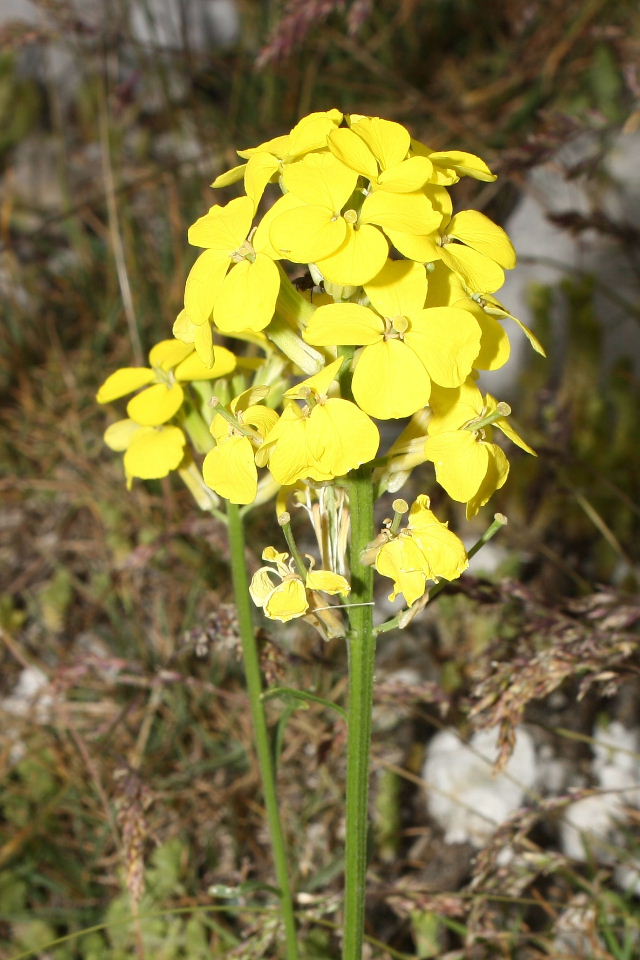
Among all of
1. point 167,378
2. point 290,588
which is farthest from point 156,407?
point 290,588

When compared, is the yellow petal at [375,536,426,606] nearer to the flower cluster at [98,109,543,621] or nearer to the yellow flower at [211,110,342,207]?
the flower cluster at [98,109,543,621]

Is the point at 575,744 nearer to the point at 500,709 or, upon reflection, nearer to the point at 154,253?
the point at 500,709

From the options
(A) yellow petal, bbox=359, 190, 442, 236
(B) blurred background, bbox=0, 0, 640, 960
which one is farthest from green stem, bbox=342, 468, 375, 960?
(A) yellow petal, bbox=359, 190, 442, 236

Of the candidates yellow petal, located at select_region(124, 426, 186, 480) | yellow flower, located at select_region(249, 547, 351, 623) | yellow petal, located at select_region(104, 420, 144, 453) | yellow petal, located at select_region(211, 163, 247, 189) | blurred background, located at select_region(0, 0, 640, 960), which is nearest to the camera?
yellow flower, located at select_region(249, 547, 351, 623)

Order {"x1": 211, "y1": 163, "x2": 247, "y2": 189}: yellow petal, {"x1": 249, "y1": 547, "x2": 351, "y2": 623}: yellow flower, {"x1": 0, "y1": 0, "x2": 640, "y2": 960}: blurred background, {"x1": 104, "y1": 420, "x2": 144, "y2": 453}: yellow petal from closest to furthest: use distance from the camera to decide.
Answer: {"x1": 249, "y1": 547, "x2": 351, "y2": 623}: yellow flower
{"x1": 211, "y1": 163, "x2": 247, "y2": 189}: yellow petal
{"x1": 104, "y1": 420, "x2": 144, "y2": 453}: yellow petal
{"x1": 0, "y1": 0, "x2": 640, "y2": 960}: blurred background

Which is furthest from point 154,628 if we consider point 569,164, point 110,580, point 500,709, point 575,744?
point 569,164

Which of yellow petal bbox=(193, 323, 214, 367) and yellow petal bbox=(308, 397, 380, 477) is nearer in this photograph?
yellow petal bbox=(308, 397, 380, 477)

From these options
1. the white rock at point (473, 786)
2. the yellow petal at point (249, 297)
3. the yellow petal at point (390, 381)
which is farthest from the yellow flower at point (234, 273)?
the white rock at point (473, 786)

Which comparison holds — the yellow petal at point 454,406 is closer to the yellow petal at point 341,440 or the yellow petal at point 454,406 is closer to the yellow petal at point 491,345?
the yellow petal at point 491,345
